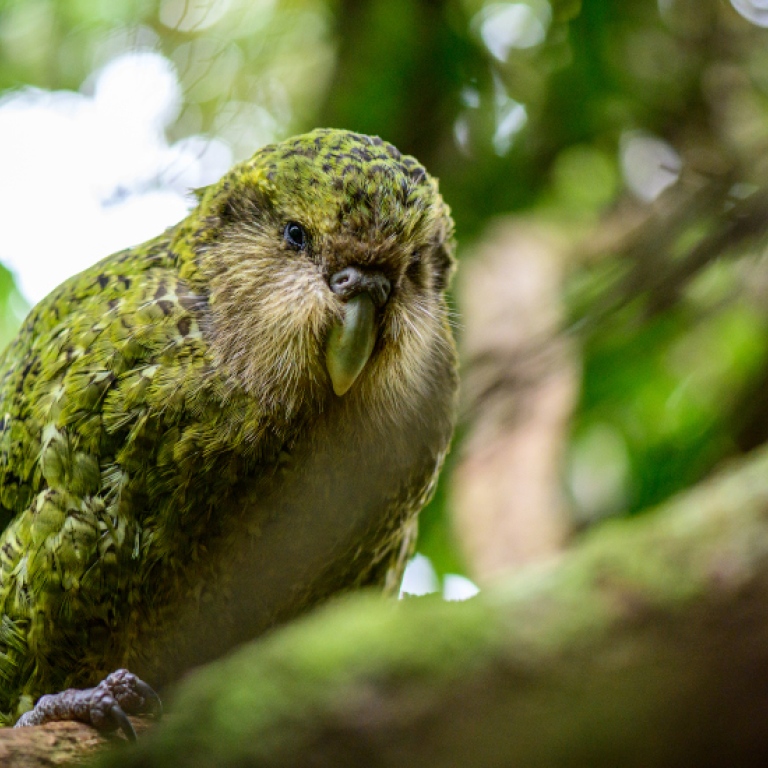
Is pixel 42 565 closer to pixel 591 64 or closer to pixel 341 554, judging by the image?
pixel 341 554

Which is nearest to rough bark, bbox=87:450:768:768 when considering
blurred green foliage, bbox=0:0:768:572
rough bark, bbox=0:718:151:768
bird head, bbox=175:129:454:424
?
rough bark, bbox=0:718:151:768

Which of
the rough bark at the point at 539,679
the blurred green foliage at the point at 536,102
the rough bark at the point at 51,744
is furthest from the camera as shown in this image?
the blurred green foliage at the point at 536,102

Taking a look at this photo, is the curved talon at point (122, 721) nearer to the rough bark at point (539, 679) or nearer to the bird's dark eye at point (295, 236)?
the rough bark at point (539, 679)

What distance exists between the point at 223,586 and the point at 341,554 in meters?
0.35

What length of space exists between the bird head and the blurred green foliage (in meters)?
1.30

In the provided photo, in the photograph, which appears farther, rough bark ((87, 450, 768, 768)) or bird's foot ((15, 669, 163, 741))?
bird's foot ((15, 669, 163, 741))

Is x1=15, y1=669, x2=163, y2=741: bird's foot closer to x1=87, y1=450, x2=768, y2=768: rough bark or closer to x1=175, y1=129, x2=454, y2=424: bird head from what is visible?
x1=175, y1=129, x2=454, y2=424: bird head

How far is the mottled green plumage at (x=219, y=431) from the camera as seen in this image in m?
2.39

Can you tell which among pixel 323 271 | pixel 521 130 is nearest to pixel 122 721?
pixel 323 271

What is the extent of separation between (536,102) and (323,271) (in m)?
2.05

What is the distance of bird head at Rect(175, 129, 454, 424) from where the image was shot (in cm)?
232

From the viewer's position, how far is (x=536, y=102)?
402 centimetres

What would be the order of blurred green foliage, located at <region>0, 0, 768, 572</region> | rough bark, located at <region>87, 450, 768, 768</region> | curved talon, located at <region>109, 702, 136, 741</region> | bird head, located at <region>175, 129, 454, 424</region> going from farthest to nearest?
1. blurred green foliage, located at <region>0, 0, 768, 572</region>
2. bird head, located at <region>175, 129, 454, 424</region>
3. curved talon, located at <region>109, 702, 136, 741</region>
4. rough bark, located at <region>87, 450, 768, 768</region>

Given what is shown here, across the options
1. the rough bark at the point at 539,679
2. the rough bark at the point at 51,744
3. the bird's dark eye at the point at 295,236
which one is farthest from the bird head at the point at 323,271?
the rough bark at the point at 539,679
